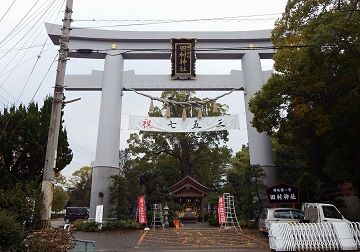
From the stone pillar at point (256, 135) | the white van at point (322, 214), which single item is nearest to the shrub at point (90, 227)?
the stone pillar at point (256, 135)

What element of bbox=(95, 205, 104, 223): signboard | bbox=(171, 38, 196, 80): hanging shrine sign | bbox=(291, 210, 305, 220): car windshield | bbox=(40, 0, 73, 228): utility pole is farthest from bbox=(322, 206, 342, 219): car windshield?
bbox=(171, 38, 196, 80): hanging shrine sign

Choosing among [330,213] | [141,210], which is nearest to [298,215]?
[330,213]

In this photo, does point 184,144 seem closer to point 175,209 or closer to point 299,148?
point 175,209

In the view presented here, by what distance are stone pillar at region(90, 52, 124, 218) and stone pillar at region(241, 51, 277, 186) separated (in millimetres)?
8520

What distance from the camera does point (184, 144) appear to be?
35469 mm

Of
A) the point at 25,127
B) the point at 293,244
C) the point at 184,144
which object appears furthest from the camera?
the point at 184,144

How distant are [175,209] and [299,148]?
30.9ft

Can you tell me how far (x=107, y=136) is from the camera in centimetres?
2417

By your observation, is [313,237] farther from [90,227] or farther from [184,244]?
[90,227]

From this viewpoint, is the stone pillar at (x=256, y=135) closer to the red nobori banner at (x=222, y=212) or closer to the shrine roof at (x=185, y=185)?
the red nobori banner at (x=222, y=212)

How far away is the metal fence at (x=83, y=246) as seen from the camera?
9078 mm

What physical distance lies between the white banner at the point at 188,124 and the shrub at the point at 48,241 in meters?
15.7

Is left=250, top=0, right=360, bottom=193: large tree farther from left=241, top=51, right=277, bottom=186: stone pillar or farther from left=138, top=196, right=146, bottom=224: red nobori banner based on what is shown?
left=138, top=196, right=146, bottom=224: red nobori banner

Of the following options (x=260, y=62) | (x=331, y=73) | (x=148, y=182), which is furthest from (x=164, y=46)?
(x=331, y=73)
